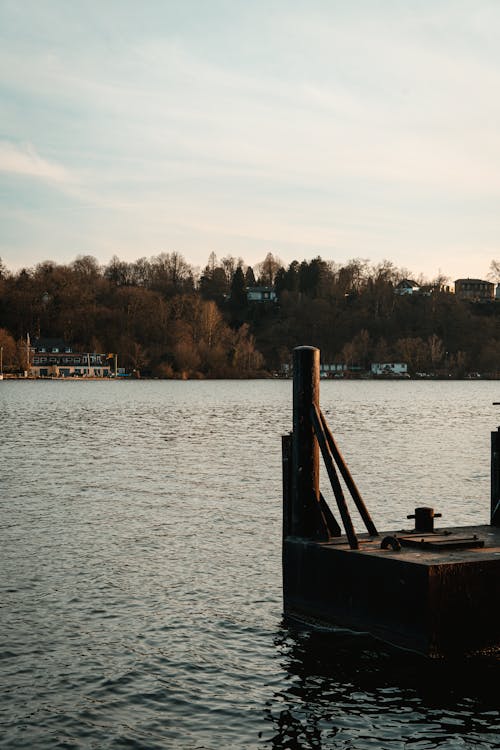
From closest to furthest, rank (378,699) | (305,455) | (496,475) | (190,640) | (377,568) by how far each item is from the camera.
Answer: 1. (378,699)
2. (377,568)
3. (305,455)
4. (190,640)
5. (496,475)

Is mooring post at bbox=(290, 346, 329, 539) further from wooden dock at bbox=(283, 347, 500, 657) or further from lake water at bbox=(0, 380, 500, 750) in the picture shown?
lake water at bbox=(0, 380, 500, 750)

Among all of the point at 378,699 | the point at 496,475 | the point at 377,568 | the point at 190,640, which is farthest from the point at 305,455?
the point at 496,475

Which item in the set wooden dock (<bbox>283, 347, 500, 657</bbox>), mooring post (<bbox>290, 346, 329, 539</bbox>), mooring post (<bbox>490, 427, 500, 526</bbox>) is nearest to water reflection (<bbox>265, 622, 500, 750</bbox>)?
wooden dock (<bbox>283, 347, 500, 657</bbox>)

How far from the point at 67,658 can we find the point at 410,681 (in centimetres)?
555

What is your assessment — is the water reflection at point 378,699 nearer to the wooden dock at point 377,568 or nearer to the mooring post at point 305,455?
the wooden dock at point 377,568

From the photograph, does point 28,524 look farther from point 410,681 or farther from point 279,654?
point 410,681

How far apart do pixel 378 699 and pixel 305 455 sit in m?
4.12

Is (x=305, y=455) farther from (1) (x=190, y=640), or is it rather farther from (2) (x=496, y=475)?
(2) (x=496, y=475)

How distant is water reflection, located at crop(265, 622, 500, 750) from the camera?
479 inches

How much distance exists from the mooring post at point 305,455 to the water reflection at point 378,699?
185 centimetres

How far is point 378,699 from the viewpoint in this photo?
527 inches

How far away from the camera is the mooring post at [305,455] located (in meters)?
15.6

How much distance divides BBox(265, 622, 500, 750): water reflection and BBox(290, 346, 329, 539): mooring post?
6.08 ft

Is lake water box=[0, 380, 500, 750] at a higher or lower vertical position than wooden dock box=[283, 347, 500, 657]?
lower
